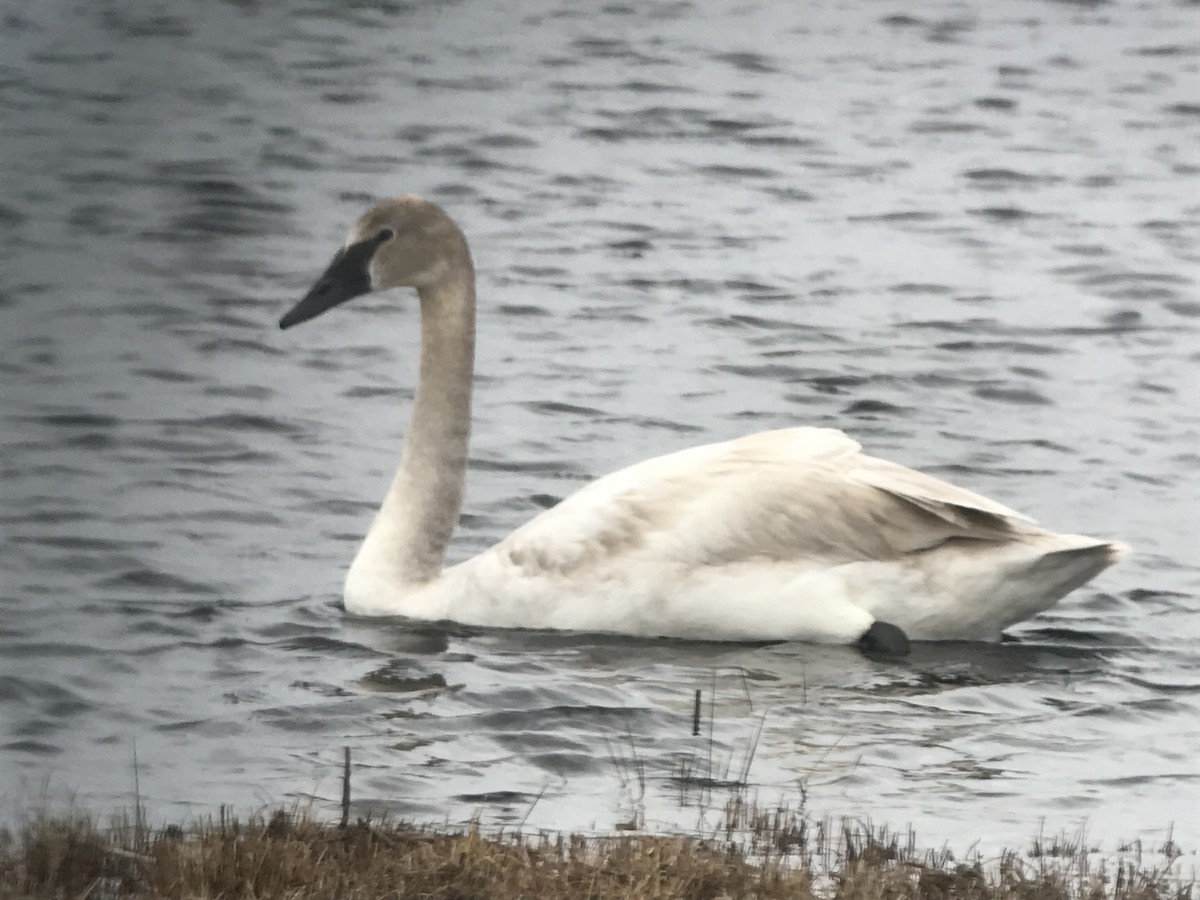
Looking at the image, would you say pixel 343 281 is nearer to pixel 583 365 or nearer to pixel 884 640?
pixel 884 640

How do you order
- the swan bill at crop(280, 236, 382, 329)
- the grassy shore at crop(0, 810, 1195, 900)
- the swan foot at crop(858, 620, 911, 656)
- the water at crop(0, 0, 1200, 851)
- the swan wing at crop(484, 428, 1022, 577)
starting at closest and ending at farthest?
the grassy shore at crop(0, 810, 1195, 900) → the water at crop(0, 0, 1200, 851) → the swan foot at crop(858, 620, 911, 656) → the swan wing at crop(484, 428, 1022, 577) → the swan bill at crop(280, 236, 382, 329)

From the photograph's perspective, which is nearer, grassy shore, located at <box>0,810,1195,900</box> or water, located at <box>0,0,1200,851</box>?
grassy shore, located at <box>0,810,1195,900</box>

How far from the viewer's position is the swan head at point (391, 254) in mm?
7480

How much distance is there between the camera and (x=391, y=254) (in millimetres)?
7543

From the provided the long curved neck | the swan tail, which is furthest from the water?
the long curved neck

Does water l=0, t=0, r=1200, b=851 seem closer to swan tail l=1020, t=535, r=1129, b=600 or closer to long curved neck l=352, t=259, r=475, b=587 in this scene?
swan tail l=1020, t=535, r=1129, b=600

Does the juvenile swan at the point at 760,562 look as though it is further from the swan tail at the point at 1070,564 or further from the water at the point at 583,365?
the water at the point at 583,365

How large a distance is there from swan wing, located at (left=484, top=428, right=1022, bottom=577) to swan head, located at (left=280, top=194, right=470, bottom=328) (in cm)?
101

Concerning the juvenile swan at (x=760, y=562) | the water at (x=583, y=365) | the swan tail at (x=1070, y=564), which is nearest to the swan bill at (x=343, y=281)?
the juvenile swan at (x=760, y=562)

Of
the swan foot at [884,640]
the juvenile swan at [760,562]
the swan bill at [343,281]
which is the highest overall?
the swan bill at [343,281]

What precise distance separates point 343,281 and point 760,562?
1699mm

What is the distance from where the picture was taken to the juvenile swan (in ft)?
22.7

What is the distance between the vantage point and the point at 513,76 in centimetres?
1310

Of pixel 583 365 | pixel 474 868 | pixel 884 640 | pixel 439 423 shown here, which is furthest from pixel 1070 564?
pixel 583 365
